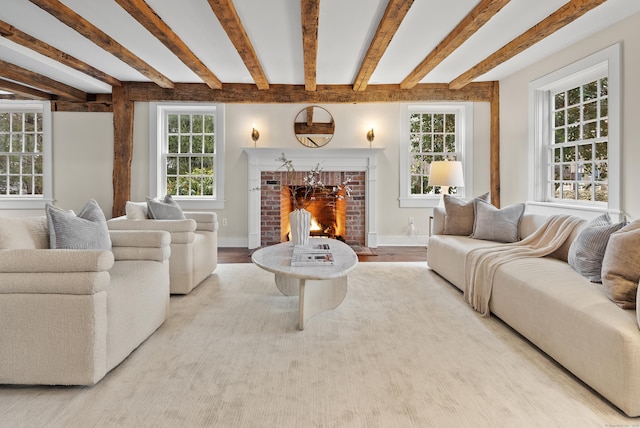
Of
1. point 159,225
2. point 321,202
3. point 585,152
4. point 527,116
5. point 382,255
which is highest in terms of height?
point 527,116

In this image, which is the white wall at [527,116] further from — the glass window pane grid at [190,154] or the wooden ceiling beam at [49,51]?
the wooden ceiling beam at [49,51]

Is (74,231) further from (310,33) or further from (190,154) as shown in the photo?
(190,154)

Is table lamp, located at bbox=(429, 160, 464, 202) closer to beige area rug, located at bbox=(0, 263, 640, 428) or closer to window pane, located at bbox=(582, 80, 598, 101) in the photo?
window pane, located at bbox=(582, 80, 598, 101)

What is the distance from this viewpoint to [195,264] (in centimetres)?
373

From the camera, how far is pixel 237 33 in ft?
12.3

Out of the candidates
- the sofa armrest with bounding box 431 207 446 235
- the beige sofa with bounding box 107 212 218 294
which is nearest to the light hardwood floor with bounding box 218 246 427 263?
the sofa armrest with bounding box 431 207 446 235

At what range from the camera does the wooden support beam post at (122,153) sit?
5.87 metres

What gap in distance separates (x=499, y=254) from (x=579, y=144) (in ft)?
7.73

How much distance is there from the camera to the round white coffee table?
263 cm

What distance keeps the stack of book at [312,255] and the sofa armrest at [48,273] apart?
1.33 m

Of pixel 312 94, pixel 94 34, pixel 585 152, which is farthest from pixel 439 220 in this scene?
pixel 94 34

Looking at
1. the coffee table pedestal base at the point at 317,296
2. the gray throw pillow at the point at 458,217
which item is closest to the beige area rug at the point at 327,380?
the coffee table pedestal base at the point at 317,296

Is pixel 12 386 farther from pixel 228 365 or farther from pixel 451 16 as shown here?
pixel 451 16

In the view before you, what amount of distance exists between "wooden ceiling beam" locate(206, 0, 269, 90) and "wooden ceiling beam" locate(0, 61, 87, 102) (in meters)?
2.80
